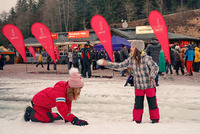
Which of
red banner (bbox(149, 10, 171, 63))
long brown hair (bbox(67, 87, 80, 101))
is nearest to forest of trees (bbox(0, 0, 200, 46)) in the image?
red banner (bbox(149, 10, 171, 63))

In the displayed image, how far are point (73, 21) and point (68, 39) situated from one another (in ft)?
83.5

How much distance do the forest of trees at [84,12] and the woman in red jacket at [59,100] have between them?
53.4 m

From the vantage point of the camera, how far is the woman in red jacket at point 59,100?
3.08m

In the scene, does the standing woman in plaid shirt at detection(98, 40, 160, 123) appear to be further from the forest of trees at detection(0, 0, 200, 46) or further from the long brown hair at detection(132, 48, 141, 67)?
the forest of trees at detection(0, 0, 200, 46)

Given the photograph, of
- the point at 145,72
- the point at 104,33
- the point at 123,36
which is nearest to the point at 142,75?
the point at 145,72

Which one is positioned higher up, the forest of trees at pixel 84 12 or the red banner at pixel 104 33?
the forest of trees at pixel 84 12

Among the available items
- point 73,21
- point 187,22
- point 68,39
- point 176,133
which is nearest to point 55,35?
point 68,39

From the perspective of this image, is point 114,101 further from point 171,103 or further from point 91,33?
point 91,33

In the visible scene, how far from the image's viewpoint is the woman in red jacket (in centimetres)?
308

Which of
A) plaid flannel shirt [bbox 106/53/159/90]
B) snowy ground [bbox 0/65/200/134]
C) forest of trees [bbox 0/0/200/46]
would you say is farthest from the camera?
forest of trees [bbox 0/0/200/46]

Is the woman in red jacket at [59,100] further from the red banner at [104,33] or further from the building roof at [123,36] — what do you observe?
the building roof at [123,36]

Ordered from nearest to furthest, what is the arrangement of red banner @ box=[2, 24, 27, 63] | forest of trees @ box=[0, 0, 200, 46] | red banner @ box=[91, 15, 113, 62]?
red banner @ box=[91, 15, 113, 62]
red banner @ box=[2, 24, 27, 63]
forest of trees @ box=[0, 0, 200, 46]

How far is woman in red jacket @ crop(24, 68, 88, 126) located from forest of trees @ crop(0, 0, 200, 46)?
5338 cm

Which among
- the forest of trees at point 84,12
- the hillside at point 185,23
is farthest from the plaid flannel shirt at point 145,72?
the forest of trees at point 84,12
